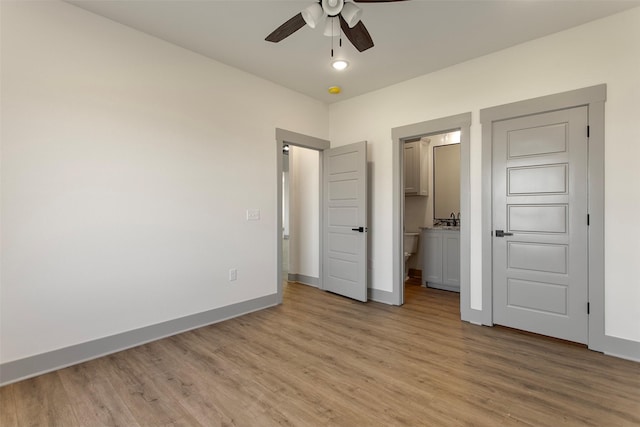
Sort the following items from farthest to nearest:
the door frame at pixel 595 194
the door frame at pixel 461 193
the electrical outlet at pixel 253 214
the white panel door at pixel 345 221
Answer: the white panel door at pixel 345 221 < the electrical outlet at pixel 253 214 < the door frame at pixel 461 193 < the door frame at pixel 595 194

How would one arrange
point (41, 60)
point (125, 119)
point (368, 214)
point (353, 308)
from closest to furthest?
point (41, 60) < point (125, 119) < point (353, 308) < point (368, 214)

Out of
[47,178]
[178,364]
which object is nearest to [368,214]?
[178,364]

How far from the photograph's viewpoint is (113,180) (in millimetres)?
2678

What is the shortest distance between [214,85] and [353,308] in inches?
123

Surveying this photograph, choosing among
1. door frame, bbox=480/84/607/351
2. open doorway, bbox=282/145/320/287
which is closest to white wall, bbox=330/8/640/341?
door frame, bbox=480/84/607/351

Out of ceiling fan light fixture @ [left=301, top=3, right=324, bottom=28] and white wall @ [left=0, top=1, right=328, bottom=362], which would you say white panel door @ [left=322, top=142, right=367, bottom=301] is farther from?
ceiling fan light fixture @ [left=301, top=3, right=324, bottom=28]

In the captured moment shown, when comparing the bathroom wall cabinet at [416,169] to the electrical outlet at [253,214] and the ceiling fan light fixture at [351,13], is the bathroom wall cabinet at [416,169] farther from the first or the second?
the ceiling fan light fixture at [351,13]

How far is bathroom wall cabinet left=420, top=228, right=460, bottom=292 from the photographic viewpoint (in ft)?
15.1

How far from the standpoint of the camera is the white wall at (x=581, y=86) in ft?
8.24

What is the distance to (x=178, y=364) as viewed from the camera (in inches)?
96.9

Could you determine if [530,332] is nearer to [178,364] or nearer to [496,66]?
[496,66]

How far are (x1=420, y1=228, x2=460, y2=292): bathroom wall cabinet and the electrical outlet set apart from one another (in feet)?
9.06

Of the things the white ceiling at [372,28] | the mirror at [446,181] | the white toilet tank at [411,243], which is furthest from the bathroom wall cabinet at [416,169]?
the white ceiling at [372,28]

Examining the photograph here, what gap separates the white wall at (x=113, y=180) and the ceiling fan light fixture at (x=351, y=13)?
6.27 feet
